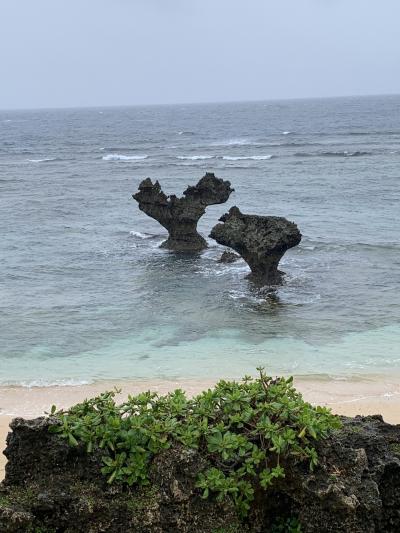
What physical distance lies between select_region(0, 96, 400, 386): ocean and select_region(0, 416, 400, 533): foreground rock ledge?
1055 centimetres

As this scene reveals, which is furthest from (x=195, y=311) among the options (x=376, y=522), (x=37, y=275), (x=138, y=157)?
(x=138, y=157)

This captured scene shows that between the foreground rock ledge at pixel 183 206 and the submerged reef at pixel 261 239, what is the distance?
5.77m

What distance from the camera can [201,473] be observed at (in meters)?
7.03

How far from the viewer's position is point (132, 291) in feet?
88.1

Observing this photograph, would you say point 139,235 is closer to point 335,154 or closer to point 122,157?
point 335,154

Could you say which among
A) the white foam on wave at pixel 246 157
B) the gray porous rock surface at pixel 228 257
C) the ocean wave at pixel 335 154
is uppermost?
the ocean wave at pixel 335 154

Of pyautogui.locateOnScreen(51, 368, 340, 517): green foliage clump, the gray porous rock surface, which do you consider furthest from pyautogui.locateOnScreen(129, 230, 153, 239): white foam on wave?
pyautogui.locateOnScreen(51, 368, 340, 517): green foliage clump

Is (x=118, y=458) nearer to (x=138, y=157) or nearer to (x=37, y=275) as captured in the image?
(x=37, y=275)

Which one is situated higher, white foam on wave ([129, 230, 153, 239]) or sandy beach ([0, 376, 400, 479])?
white foam on wave ([129, 230, 153, 239])

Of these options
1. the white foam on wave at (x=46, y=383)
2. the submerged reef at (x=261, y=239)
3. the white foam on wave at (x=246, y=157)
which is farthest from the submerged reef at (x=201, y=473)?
the white foam on wave at (x=246, y=157)

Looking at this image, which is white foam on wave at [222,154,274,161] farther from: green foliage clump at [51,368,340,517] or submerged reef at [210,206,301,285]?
green foliage clump at [51,368,340,517]

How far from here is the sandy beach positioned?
51.0ft

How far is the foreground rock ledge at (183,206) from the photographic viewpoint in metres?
33.3

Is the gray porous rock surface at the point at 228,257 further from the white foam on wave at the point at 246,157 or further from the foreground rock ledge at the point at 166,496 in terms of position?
the white foam on wave at the point at 246,157
